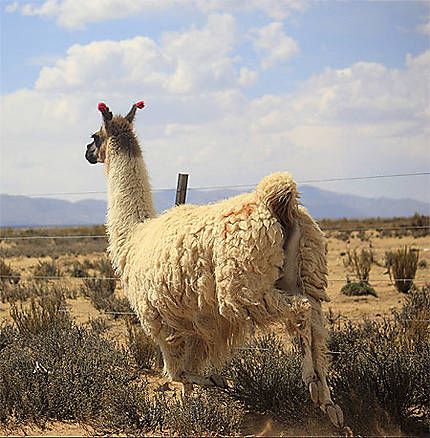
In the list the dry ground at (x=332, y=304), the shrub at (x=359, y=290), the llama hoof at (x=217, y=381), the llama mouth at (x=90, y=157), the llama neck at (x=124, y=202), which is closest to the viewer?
the dry ground at (x=332, y=304)

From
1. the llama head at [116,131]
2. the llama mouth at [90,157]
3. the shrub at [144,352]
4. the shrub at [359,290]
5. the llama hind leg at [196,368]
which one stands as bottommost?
the shrub at [144,352]

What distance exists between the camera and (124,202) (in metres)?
5.65

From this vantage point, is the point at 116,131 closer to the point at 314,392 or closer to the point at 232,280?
the point at 232,280

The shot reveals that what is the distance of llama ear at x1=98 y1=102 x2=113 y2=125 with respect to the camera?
590 centimetres

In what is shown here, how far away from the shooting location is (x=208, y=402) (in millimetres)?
4590

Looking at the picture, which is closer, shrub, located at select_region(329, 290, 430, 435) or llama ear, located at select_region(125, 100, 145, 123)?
shrub, located at select_region(329, 290, 430, 435)

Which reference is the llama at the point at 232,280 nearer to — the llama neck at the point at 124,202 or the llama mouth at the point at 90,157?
the llama neck at the point at 124,202

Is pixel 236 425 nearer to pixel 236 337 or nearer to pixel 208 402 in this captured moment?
pixel 208 402

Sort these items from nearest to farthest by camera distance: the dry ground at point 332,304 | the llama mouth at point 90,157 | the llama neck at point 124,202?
the dry ground at point 332,304, the llama neck at point 124,202, the llama mouth at point 90,157

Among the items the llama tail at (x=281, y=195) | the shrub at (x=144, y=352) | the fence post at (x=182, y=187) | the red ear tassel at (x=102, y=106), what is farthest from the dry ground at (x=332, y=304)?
the red ear tassel at (x=102, y=106)

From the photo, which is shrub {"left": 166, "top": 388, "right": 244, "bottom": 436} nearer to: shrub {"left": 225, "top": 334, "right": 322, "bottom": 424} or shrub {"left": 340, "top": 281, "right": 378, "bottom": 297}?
shrub {"left": 225, "top": 334, "right": 322, "bottom": 424}

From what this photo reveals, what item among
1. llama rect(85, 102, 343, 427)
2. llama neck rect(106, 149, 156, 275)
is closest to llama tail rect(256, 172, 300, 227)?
llama rect(85, 102, 343, 427)

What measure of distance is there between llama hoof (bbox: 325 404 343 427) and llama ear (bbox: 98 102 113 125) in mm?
3933

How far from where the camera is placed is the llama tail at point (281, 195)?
397cm
